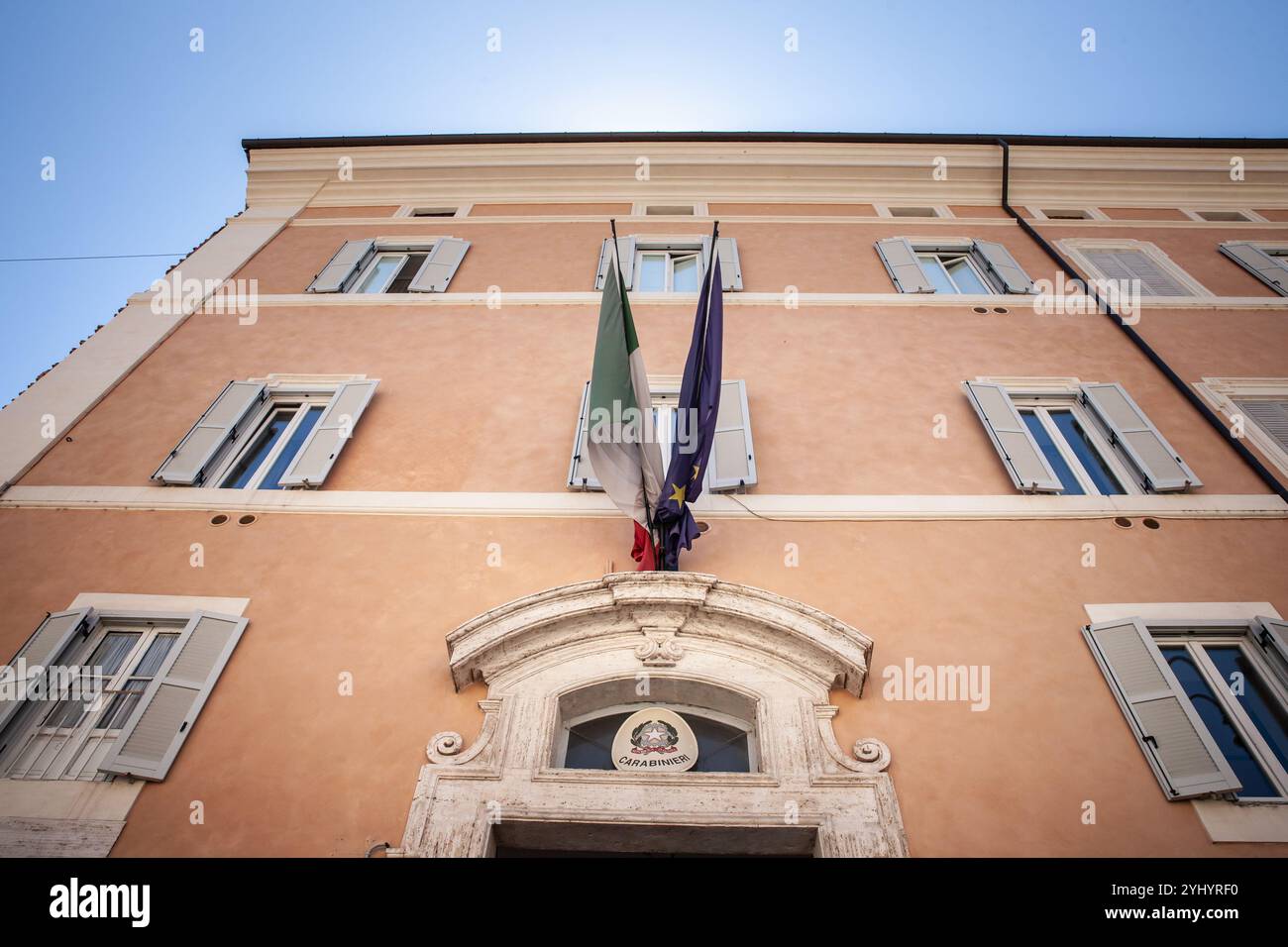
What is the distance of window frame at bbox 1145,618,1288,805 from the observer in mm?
4801

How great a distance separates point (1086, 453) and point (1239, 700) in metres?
2.60

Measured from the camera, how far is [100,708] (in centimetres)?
531

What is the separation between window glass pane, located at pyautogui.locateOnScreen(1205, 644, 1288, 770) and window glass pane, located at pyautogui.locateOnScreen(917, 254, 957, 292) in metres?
5.38

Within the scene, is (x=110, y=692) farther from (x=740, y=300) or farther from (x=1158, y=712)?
(x=740, y=300)

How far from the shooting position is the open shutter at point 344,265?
9.73m

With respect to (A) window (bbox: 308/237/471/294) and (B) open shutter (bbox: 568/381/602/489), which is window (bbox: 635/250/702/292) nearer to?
(A) window (bbox: 308/237/471/294)

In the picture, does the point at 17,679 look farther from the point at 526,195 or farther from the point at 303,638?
the point at 526,195

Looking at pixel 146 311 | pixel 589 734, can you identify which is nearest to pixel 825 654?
pixel 589 734

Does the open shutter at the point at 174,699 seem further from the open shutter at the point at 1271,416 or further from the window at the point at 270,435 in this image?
the open shutter at the point at 1271,416

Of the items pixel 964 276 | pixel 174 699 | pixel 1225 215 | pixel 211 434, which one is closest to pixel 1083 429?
pixel 964 276

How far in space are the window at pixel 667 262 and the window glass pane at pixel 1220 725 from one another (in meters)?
5.59

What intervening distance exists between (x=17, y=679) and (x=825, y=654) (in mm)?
4804

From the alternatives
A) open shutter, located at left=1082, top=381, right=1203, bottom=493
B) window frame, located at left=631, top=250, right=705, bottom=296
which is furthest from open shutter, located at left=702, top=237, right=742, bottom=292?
open shutter, located at left=1082, top=381, right=1203, bottom=493

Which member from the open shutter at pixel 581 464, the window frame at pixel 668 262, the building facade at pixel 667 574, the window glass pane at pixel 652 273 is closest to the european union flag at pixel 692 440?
the building facade at pixel 667 574
